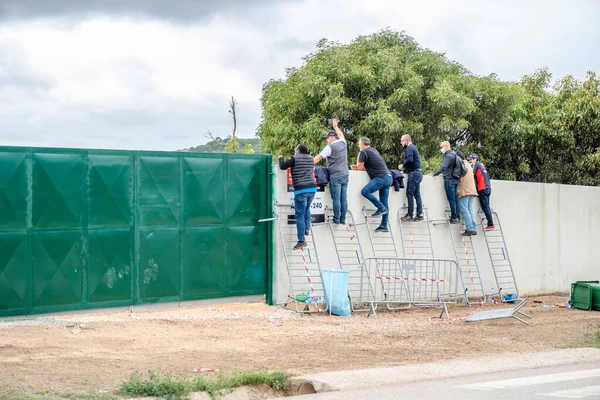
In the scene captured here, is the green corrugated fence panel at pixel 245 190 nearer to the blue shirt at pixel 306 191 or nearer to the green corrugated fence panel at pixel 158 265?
the blue shirt at pixel 306 191

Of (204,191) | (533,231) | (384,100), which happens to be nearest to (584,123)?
(384,100)

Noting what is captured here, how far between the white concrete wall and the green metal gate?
195 cm

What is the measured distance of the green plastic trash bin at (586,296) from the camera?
717 inches

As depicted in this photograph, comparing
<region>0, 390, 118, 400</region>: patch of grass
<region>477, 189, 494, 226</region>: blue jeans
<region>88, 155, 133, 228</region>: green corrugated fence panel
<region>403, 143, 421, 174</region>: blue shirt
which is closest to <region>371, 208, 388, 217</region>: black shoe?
<region>403, 143, 421, 174</region>: blue shirt

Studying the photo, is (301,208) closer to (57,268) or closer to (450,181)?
(57,268)

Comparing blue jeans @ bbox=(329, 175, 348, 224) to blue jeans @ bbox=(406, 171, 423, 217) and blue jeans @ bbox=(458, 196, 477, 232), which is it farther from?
blue jeans @ bbox=(458, 196, 477, 232)

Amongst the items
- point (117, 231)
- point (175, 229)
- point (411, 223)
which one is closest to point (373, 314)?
point (411, 223)

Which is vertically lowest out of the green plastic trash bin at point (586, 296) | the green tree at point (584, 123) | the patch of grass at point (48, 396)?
the green plastic trash bin at point (586, 296)

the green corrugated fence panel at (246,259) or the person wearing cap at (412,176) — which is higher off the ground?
the person wearing cap at (412,176)

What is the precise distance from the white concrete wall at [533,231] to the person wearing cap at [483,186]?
0.42 m

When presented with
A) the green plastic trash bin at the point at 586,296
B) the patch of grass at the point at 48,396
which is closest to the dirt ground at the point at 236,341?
the patch of grass at the point at 48,396

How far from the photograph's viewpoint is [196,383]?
8.99 meters

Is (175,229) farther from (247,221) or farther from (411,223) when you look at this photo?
(411,223)

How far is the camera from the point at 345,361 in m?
11.1
